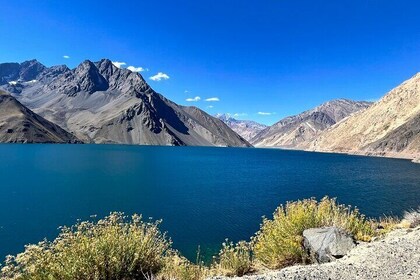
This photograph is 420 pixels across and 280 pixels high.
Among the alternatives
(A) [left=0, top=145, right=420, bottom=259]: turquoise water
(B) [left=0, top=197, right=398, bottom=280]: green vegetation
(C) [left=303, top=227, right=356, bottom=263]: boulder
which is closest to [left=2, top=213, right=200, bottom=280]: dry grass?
(B) [left=0, top=197, right=398, bottom=280]: green vegetation

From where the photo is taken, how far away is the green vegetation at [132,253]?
29.0ft

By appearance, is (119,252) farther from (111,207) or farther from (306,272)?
(111,207)

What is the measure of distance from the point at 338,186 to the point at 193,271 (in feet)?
216

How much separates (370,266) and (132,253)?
22.2ft

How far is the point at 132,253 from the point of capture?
1025cm

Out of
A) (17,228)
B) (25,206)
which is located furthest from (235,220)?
(25,206)

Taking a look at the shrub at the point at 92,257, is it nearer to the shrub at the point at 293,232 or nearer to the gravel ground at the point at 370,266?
the gravel ground at the point at 370,266

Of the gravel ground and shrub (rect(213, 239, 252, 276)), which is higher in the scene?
the gravel ground

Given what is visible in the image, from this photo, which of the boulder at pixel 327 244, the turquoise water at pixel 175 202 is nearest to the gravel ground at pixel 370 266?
the boulder at pixel 327 244

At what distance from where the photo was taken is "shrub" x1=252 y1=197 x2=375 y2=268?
41.9 feet

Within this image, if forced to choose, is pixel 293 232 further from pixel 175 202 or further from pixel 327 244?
pixel 175 202

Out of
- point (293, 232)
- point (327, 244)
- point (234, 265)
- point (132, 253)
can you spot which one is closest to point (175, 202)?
point (293, 232)

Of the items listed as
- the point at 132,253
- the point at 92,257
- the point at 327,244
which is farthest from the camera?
the point at 327,244

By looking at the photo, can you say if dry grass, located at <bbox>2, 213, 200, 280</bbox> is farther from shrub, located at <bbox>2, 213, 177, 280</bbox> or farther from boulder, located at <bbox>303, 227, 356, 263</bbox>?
boulder, located at <bbox>303, 227, 356, 263</bbox>
